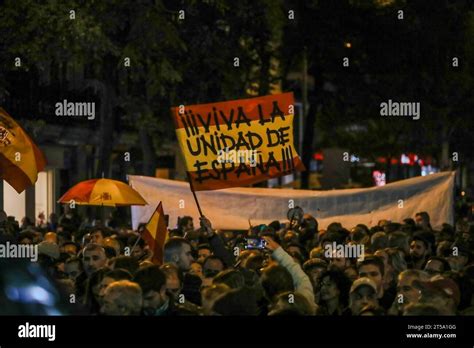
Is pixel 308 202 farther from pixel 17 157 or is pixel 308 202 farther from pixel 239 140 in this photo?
pixel 17 157

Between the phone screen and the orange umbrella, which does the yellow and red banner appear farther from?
the phone screen

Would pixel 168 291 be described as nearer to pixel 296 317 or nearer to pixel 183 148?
pixel 296 317

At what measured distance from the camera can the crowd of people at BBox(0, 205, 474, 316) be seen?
28.1 feet

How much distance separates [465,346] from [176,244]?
190 inches

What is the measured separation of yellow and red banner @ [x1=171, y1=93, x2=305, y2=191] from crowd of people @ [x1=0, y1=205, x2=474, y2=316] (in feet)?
5.02

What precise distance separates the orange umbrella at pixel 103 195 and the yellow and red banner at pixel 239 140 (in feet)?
4.50

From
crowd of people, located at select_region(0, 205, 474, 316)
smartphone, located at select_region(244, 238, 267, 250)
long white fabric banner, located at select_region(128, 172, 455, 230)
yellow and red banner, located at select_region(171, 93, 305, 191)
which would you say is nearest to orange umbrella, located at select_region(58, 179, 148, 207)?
yellow and red banner, located at select_region(171, 93, 305, 191)

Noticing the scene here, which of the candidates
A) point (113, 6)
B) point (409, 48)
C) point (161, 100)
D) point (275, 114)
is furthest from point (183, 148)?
point (409, 48)

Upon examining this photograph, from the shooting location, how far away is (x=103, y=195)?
18.7 meters

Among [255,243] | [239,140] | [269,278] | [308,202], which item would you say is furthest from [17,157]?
[269,278]

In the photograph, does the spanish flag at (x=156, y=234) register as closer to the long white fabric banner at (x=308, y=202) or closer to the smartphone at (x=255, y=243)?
the smartphone at (x=255, y=243)

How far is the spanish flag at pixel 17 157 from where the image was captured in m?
17.2

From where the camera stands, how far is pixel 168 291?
378 inches

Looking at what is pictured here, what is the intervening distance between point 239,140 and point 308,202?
5.18 metres
